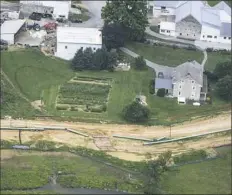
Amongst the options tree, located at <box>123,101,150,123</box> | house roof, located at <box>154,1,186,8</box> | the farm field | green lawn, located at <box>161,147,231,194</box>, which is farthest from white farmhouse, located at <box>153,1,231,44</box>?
the farm field

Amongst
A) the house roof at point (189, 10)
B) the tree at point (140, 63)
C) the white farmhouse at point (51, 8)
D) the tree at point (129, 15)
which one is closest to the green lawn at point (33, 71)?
the tree at point (140, 63)

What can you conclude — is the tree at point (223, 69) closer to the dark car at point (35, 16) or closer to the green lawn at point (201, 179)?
the green lawn at point (201, 179)

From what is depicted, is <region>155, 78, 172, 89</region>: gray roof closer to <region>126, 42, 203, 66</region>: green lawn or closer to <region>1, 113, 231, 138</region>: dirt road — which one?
<region>1, 113, 231, 138</region>: dirt road

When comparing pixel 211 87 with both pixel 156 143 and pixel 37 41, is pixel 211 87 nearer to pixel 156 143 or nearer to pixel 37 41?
pixel 156 143

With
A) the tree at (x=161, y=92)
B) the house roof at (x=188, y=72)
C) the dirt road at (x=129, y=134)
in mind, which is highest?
the house roof at (x=188, y=72)

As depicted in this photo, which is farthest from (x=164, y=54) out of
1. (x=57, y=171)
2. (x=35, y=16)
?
(x=57, y=171)

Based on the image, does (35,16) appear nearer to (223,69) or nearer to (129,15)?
(129,15)
